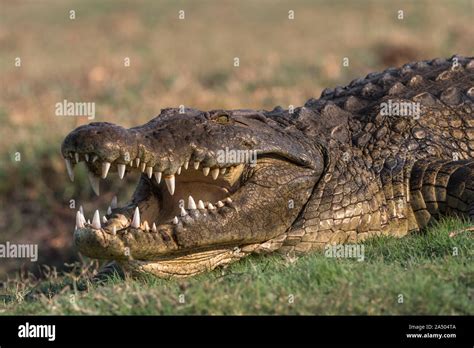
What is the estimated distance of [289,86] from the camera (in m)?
14.5

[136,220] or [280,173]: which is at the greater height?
[280,173]

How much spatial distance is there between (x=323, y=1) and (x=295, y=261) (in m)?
23.4

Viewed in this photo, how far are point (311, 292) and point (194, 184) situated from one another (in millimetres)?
1667

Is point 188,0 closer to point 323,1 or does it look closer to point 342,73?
point 323,1

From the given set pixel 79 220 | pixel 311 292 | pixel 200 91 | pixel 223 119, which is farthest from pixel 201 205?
pixel 200 91

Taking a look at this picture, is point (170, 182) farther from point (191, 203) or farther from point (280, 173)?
point (280, 173)

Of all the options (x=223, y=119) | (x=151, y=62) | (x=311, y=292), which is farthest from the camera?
(x=151, y=62)

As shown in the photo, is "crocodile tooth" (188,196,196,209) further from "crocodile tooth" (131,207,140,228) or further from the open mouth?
"crocodile tooth" (131,207,140,228)

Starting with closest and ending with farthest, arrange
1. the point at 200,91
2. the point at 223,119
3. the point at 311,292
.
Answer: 1. the point at 311,292
2. the point at 223,119
3. the point at 200,91

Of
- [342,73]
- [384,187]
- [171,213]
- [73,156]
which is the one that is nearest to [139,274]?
[171,213]

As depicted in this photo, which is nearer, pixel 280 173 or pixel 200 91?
pixel 280 173

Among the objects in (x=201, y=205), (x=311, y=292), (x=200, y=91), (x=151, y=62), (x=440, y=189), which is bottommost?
(x=311, y=292)

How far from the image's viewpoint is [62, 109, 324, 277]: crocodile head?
5254 mm

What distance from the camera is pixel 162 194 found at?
19.3ft
